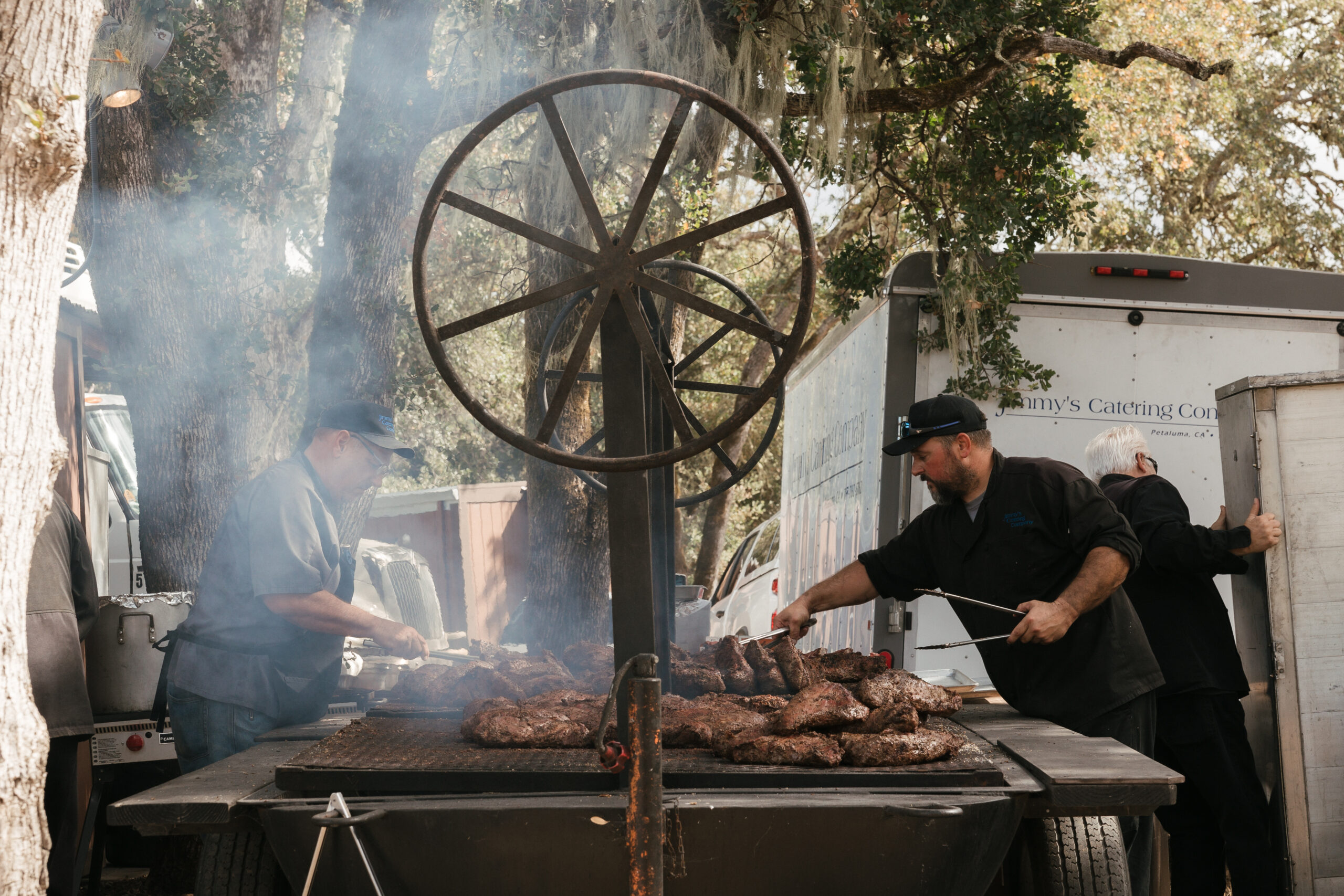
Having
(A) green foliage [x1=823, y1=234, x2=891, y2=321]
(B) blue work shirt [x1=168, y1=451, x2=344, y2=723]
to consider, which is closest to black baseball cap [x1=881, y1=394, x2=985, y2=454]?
(B) blue work shirt [x1=168, y1=451, x2=344, y2=723]

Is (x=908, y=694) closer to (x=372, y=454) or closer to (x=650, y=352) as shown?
(x=650, y=352)

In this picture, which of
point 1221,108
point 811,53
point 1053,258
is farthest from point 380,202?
point 1221,108

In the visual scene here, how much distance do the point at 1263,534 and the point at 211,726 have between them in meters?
3.65

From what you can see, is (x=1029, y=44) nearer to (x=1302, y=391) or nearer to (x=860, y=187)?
(x=860, y=187)

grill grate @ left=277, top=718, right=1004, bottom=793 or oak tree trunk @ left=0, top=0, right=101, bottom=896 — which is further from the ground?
oak tree trunk @ left=0, top=0, right=101, bottom=896

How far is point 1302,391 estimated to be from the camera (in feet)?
12.8

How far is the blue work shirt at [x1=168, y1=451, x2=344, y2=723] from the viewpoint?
3.55 meters

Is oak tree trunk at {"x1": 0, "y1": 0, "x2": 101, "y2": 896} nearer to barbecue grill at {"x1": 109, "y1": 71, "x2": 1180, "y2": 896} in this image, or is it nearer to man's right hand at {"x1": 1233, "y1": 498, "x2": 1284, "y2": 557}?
barbecue grill at {"x1": 109, "y1": 71, "x2": 1180, "y2": 896}

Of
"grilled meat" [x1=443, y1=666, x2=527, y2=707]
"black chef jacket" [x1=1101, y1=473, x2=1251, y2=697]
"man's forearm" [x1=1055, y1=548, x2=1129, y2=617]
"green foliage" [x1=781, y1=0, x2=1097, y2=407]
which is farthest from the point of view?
"green foliage" [x1=781, y1=0, x2=1097, y2=407]

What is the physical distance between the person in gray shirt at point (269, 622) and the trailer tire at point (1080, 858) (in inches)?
82.0

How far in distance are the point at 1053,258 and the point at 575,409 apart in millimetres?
2872

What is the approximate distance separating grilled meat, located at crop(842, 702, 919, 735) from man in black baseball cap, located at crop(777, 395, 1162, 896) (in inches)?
26.8

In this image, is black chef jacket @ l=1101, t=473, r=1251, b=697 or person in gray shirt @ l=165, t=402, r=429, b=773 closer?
person in gray shirt @ l=165, t=402, r=429, b=773

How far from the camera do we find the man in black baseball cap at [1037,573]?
11.7 ft
